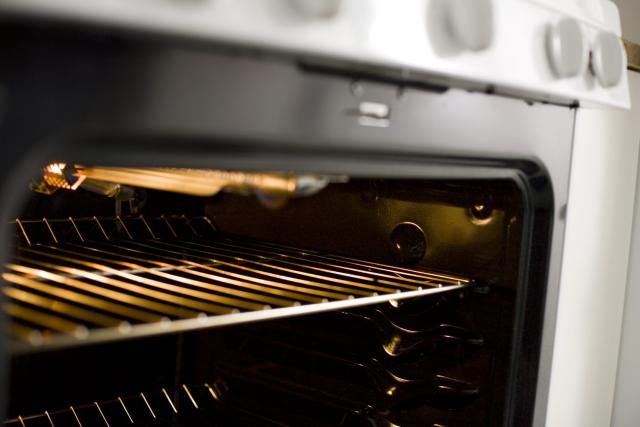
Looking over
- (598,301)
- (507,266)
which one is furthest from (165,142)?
(598,301)

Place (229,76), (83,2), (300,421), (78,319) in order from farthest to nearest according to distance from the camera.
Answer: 1. (300,421)
2. (78,319)
3. (229,76)
4. (83,2)

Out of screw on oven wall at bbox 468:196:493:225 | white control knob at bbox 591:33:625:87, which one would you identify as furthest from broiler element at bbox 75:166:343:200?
white control knob at bbox 591:33:625:87

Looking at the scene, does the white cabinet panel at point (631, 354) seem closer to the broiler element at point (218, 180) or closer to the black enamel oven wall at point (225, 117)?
the black enamel oven wall at point (225, 117)

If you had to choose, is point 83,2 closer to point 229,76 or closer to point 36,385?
point 229,76

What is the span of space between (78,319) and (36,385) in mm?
395

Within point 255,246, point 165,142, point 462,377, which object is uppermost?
point 165,142

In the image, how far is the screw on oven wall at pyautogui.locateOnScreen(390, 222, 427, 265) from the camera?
1021 millimetres

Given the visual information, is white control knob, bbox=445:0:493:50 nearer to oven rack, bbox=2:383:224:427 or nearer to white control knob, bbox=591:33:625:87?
white control knob, bbox=591:33:625:87

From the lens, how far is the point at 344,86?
620mm

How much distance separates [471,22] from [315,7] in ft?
0.66

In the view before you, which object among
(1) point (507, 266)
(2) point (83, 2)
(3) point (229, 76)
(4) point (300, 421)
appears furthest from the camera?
(4) point (300, 421)

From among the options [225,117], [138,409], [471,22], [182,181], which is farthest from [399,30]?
[138,409]

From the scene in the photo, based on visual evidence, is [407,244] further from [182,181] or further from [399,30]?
[399,30]

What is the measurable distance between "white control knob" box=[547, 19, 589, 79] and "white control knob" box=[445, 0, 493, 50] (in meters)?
0.13
